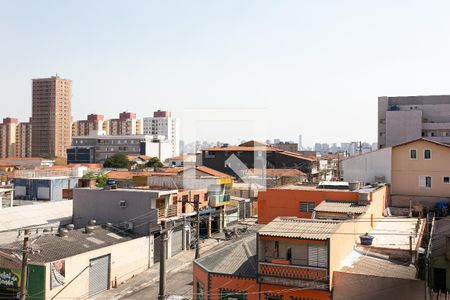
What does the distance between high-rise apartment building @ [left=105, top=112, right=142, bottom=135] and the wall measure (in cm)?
14755

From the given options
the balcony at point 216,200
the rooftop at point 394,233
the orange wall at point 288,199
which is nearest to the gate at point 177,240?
the balcony at point 216,200

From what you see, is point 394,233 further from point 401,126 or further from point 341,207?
point 401,126

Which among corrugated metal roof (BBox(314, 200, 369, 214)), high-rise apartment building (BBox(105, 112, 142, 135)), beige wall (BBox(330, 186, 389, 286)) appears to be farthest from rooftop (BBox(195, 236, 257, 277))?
high-rise apartment building (BBox(105, 112, 142, 135))

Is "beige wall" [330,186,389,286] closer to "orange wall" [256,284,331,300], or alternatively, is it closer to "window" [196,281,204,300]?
"orange wall" [256,284,331,300]

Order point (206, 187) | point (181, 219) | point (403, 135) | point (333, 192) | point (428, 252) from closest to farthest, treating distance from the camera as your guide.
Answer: point (428, 252)
point (333, 192)
point (181, 219)
point (206, 187)
point (403, 135)

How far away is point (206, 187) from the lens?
37562 mm

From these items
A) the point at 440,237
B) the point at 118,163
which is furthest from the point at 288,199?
the point at 118,163

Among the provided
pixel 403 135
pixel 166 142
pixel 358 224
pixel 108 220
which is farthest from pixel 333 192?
pixel 166 142

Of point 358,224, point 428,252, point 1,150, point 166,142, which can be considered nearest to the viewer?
point 428,252

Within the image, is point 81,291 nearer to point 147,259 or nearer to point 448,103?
point 147,259

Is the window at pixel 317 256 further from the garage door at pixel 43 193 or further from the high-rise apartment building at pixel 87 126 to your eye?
the high-rise apartment building at pixel 87 126

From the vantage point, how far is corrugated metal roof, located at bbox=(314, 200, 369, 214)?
2234 cm

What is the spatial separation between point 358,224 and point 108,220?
1663 centimetres

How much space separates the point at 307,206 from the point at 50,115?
12850cm
